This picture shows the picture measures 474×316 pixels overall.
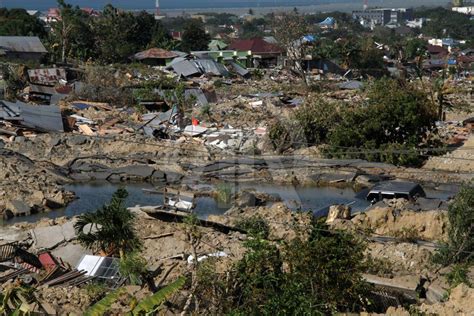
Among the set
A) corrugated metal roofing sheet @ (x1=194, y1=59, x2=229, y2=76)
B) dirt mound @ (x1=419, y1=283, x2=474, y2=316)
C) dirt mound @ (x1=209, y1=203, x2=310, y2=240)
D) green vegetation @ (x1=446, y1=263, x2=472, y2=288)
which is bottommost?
corrugated metal roofing sheet @ (x1=194, y1=59, x2=229, y2=76)

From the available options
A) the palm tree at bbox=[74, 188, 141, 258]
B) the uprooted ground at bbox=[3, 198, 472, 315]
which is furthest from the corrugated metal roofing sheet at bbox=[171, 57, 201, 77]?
the palm tree at bbox=[74, 188, 141, 258]

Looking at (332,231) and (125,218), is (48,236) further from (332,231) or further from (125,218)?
(332,231)

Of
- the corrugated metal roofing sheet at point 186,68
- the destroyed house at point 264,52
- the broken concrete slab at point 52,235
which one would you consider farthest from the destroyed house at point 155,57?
the broken concrete slab at point 52,235

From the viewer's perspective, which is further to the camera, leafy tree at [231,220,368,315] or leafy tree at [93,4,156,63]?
leafy tree at [93,4,156,63]

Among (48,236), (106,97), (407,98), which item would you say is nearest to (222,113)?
(106,97)

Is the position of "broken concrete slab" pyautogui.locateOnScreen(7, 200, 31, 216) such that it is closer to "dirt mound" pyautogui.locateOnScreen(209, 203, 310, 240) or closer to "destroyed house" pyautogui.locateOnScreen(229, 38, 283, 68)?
"dirt mound" pyautogui.locateOnScreen(209, 203, 310, 240)

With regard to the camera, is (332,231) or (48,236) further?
(48,236)

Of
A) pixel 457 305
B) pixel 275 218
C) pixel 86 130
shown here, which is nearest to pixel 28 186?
pixel 86 130
